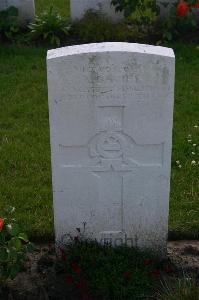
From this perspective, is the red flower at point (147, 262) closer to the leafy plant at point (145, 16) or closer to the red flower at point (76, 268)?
the red flower at point (76, 268)

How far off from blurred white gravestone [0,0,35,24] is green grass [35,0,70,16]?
4.29ft

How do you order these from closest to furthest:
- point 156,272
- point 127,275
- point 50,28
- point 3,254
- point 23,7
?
point 3,254 < point 127,275 < point 156,272 < point 50,28 < point 23,7

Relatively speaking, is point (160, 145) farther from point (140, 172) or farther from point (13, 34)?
point (13, 34)

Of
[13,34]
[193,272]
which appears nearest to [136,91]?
[193,272]

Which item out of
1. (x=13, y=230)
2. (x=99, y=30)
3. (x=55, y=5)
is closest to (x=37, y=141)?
(x=13, y=230)

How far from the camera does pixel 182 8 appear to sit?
8.17 m

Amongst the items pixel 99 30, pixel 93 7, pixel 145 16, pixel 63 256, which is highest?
pixel 93 7

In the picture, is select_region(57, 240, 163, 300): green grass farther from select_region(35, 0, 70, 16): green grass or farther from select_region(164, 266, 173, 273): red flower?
select_region(35, 0, 70, 16): green grass

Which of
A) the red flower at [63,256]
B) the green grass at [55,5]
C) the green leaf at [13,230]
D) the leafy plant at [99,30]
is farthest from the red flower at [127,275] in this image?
the green grass at [55,5]

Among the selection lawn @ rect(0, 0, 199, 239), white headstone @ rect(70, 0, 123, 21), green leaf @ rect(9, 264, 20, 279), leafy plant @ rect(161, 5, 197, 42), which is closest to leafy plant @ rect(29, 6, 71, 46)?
white headstone @ rect(70, 0, 123, 21)

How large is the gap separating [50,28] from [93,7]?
2.17 feet

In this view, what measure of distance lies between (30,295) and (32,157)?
1.86 meters

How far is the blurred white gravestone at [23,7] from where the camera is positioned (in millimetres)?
8703

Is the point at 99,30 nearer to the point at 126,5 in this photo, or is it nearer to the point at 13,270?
the point at 126,5
